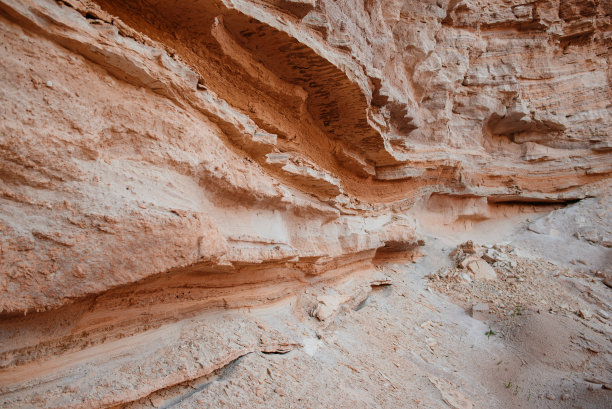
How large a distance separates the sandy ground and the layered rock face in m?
0.55

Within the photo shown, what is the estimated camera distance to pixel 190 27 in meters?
2.98

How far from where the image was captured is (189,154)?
242cm

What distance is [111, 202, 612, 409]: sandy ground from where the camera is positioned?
7.59ft

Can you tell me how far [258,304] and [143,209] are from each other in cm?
177

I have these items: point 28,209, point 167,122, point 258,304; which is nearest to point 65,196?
point 28,209

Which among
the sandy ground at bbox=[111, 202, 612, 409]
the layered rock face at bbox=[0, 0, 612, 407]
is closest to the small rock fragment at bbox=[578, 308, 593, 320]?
the sandy ground at bbox=[111, 202, 612, 409]

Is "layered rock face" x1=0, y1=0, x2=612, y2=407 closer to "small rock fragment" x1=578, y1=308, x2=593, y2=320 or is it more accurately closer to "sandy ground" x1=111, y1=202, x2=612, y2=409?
"sandy ground" x1=111, y1=202, x2=612, y2=409

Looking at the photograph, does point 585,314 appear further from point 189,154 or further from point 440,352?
point 189,154

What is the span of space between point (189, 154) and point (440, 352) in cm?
408

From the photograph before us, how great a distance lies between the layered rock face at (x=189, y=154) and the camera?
5.47 feet

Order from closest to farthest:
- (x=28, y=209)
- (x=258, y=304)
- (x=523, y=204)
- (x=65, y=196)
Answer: (x=28, y=209)
(x=65, y=196)
(x=258, y=304)
(x=523, y=204)

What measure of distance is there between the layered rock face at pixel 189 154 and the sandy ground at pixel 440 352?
55 cm

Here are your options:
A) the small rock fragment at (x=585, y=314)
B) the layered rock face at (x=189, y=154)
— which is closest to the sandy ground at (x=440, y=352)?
Answer: the small rock fragment at (x=585, y=314)

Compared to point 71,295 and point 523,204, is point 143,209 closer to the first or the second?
point 71,295
